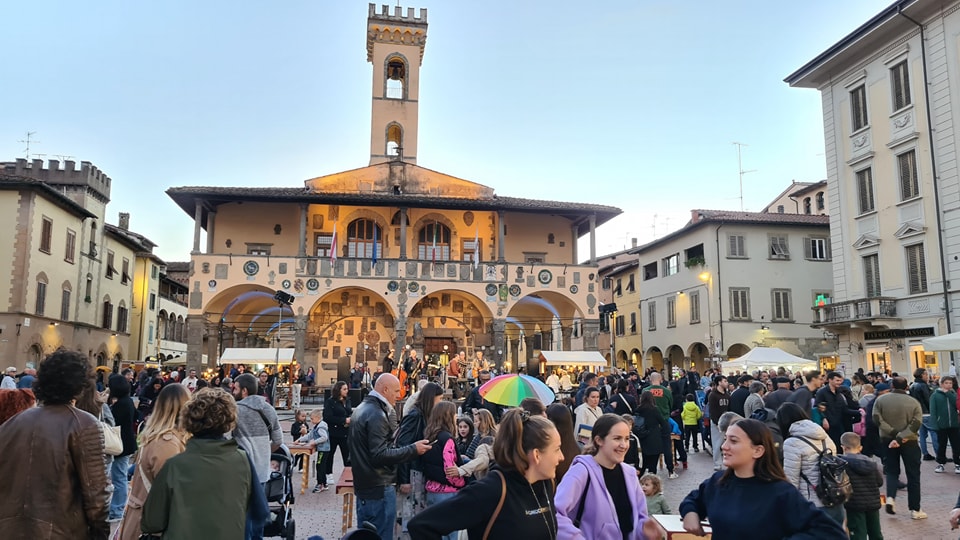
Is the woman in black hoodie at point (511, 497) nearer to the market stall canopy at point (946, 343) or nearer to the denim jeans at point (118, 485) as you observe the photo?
the denim jeans at point (118, 485)

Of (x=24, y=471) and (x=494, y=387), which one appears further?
(x=494, y=387)

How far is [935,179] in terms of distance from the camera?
20594mm

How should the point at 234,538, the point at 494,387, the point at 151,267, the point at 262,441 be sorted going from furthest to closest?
the point at 151,267 → the point at 494,387 → the point at 262,441 → the point at 234,538

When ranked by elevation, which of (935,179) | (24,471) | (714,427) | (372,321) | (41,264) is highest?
(935,179)

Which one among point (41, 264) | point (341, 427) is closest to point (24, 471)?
point (341, 427)

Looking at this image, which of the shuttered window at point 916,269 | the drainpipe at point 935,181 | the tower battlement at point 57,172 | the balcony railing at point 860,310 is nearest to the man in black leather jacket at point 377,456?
the drainpipe at point 935,181

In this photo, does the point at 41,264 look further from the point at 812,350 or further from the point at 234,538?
the point at 812,350

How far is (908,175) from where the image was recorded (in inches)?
860

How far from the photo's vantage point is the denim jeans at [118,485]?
782 centimetres

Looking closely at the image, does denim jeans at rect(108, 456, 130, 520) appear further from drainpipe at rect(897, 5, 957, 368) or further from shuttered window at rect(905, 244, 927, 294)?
shuttered window at rect(905, 244, 927, 294)

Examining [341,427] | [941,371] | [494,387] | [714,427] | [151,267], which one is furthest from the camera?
[151,267]

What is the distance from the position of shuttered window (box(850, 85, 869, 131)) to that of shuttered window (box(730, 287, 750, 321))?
382 inches

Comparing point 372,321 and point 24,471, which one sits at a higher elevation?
point 372,321

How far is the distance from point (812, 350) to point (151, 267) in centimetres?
3855
